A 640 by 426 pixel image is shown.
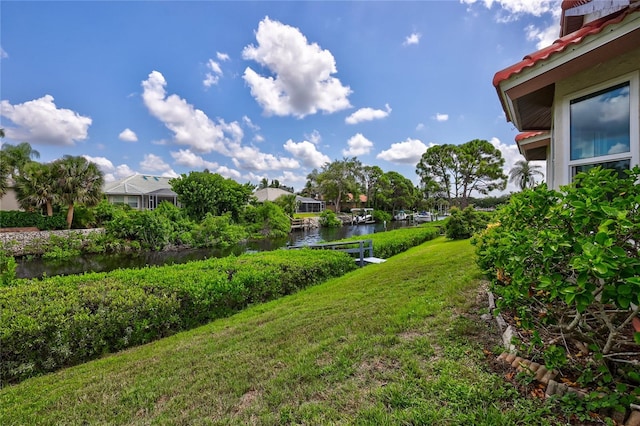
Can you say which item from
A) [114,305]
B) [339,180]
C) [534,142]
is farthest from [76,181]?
[339,180]

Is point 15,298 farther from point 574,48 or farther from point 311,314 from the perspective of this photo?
point 574,48

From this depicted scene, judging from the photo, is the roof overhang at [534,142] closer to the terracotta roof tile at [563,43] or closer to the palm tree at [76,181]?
the terracotta roof tile at [563,43]

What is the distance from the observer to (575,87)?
10.6 feet

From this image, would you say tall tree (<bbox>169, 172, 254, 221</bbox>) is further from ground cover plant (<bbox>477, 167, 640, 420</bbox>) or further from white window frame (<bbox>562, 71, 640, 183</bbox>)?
ground cover plant (<bbox>477, 167, 640, 420</bbox>)

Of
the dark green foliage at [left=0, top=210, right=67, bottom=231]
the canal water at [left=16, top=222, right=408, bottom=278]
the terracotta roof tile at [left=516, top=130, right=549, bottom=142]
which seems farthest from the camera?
the dark green foliage at [left=0, top=210, right=67, bottom=231]

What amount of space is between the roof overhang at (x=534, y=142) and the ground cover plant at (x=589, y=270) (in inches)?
226

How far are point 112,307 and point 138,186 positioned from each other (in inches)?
1371

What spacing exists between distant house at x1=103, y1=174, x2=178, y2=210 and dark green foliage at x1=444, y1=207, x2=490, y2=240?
29.0 metres

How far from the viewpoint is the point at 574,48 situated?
112 inches

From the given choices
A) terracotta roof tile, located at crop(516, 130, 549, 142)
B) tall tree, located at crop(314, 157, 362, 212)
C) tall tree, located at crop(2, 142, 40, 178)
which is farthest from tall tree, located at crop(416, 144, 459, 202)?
tall tree, located at crop(2, 142, 40, 178)

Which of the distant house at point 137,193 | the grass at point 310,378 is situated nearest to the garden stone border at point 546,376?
the grass at point 310,378

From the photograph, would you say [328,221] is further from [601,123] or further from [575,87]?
[601,123]

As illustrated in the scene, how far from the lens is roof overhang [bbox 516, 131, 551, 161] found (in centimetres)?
669

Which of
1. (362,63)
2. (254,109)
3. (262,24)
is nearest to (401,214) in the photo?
(254,109)
